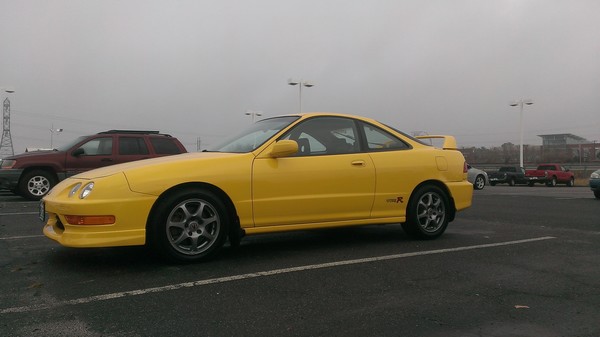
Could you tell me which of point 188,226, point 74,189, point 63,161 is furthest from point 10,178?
point 188,226

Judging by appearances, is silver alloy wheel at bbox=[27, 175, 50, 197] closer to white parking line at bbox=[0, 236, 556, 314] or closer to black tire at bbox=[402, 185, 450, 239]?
white parking line at bbox=[0, 236, 556, 314]

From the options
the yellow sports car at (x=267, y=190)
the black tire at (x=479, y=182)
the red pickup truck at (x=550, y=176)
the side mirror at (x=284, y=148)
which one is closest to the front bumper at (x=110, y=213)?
the yellow sports car at (x=267, y=190)

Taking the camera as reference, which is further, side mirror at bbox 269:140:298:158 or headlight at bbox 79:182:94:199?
side mirror at bbox 269:140:298:158

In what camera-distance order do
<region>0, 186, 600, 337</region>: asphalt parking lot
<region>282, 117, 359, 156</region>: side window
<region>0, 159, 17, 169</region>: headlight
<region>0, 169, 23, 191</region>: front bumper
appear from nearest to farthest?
<region>0, 186, 600, 337</region>: asphalt parking lot → <region>282, 117, 359, 156</region>: side window → <region>0, 169, 23, 191</region>: front bumper → <region>0, 159, 17, 169</region>: headlight

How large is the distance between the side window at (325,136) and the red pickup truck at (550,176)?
→ 30.0 metres

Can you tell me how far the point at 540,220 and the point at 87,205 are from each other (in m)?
7.23

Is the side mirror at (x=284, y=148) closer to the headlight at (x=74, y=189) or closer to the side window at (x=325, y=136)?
the side window at (x=325, y=136)

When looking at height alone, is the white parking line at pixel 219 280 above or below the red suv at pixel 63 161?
below

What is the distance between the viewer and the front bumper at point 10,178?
10922 millimetres

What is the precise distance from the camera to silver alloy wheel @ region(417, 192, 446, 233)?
5785 mm

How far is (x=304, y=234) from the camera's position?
6406 mm

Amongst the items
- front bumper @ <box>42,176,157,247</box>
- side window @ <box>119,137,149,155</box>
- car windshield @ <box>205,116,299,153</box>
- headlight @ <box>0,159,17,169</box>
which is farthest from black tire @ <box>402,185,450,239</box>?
headlight @ <box>0,159,17,169</box>

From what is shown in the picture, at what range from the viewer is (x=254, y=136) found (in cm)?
530

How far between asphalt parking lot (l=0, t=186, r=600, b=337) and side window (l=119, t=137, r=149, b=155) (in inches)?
215
